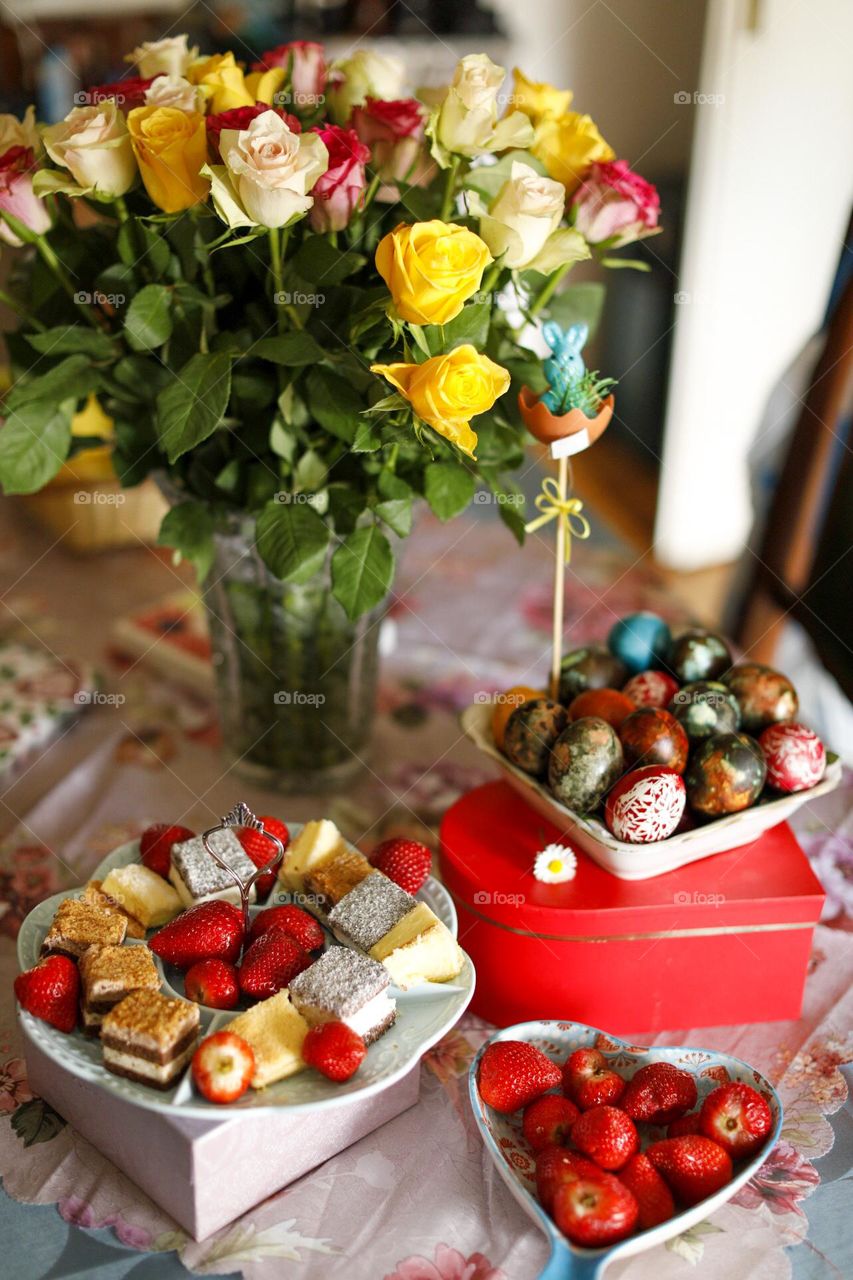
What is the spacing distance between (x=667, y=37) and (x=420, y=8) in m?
0.74

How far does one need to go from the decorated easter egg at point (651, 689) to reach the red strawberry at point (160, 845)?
1.38ft

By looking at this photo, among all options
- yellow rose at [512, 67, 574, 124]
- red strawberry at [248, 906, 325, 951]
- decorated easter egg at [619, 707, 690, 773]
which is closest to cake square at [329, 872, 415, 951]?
red strawberry at [248, 906, 325, 951]

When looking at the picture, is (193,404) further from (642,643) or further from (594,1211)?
(594,1211)

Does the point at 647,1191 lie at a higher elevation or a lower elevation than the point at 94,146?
lower

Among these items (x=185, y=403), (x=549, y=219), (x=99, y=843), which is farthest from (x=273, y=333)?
(x=99, y=843)

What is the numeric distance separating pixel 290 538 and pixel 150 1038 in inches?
17.0

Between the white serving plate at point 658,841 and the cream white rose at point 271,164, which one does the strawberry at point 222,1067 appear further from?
the cream white rose at point 271,164

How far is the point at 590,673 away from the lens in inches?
41.3

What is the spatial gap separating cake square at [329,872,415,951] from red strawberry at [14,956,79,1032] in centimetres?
20

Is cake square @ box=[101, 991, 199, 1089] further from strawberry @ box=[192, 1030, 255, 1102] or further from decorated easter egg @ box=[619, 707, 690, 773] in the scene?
decorated easter egg @ box=[619, 707, 690, 773]

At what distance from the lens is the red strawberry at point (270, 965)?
0.80m

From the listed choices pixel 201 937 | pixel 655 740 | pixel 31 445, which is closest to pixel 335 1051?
pixel 201 937

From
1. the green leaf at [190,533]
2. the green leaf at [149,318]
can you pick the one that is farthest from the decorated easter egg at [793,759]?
the green leaf at [149,318]

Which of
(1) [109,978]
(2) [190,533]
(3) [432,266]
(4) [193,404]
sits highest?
(3) [432,266]
